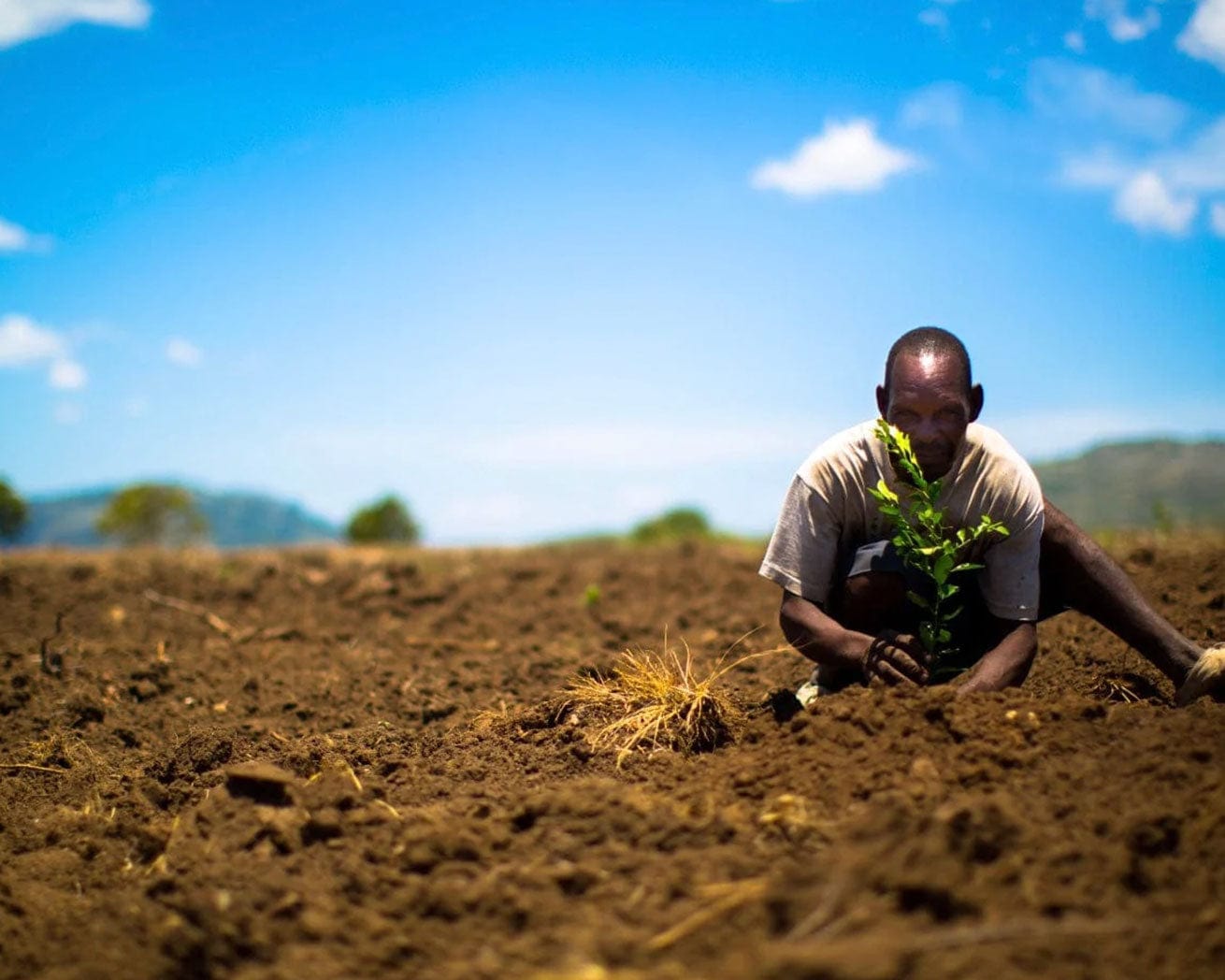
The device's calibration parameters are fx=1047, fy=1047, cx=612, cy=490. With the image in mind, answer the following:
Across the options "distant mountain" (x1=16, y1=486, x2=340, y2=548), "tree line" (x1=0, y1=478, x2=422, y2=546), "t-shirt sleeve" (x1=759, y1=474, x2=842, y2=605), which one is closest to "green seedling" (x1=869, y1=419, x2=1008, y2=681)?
"t-shirt sleeve" (x1=759, y1=474, x2=842, y2=605)

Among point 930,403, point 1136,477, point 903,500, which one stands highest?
point 1136,477

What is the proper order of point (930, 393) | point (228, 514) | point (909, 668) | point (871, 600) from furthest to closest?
point (228, 514) < point (871, 600) < point (909, 668) < point (930, 393)

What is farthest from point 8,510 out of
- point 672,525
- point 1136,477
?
point 1136,477

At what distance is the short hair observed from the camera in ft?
11.7

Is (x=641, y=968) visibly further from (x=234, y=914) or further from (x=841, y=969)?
(x=234, y=914)

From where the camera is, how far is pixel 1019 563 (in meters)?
3.84

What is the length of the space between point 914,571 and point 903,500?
271mm

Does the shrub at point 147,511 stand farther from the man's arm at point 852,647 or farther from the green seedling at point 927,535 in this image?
the green seedling at point 927,535

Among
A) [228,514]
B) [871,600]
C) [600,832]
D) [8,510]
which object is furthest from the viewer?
[228,514]

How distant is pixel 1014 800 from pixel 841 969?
1.18 m

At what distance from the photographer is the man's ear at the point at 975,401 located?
372cm

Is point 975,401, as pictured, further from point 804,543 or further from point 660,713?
point 660,713

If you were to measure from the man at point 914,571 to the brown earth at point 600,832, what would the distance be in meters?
0.29

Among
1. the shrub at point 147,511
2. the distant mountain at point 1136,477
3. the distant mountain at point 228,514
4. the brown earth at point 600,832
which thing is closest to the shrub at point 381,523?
the shrub at point 147,511
